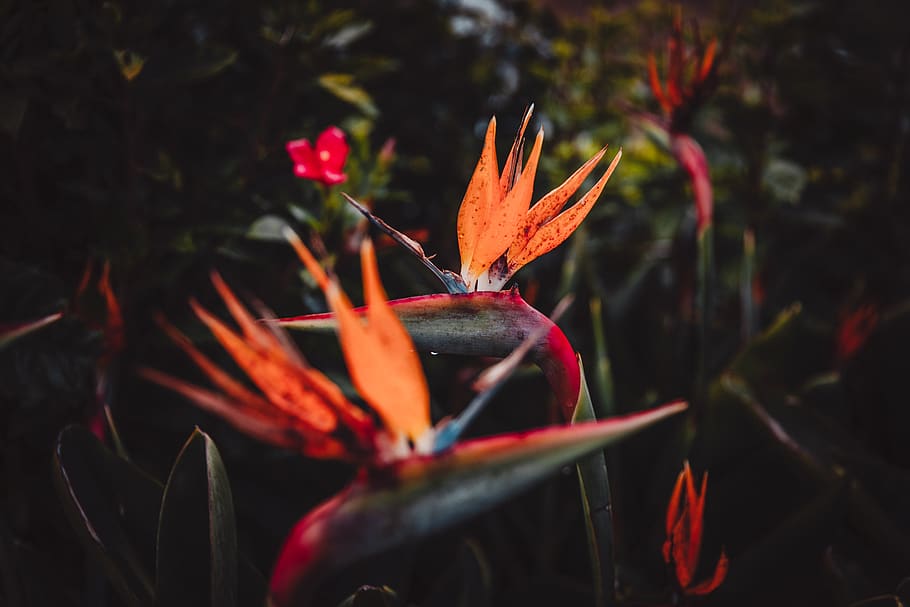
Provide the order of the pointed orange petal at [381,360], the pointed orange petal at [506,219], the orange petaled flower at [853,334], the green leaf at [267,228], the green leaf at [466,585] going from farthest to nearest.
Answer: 1. the orange petaled flower at [853,334]
2. the green leaf at [267,228]
3. the green leaf at [466,585]
4. the pointed orange petal at [506,219]
5. the pointed orange petal at [381,360]

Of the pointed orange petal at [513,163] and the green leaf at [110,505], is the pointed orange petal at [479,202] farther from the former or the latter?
the green leaf at [110,505]

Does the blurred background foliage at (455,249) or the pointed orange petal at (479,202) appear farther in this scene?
the blurred background foliage at (455,249)

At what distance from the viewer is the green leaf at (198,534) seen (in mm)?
407

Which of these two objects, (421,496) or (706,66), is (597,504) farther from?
(706,66)

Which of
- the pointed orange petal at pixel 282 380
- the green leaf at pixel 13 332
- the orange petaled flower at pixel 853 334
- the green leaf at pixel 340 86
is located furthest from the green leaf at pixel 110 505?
the orange petaled flower at pixel 853 334

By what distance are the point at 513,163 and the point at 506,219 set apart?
46 millimetres

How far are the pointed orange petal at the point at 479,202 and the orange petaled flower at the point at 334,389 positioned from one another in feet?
0.43

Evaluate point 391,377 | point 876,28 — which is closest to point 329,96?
point 391,377

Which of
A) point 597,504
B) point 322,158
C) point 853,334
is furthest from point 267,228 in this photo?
point 853,334

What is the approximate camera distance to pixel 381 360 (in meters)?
0.25

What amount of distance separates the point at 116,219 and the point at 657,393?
62cm

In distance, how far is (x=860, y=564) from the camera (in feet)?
2.00

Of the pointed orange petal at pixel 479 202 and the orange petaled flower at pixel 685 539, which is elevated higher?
the pointed orange petal at pixel 479 202

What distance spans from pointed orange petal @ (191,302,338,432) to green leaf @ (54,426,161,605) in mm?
255
